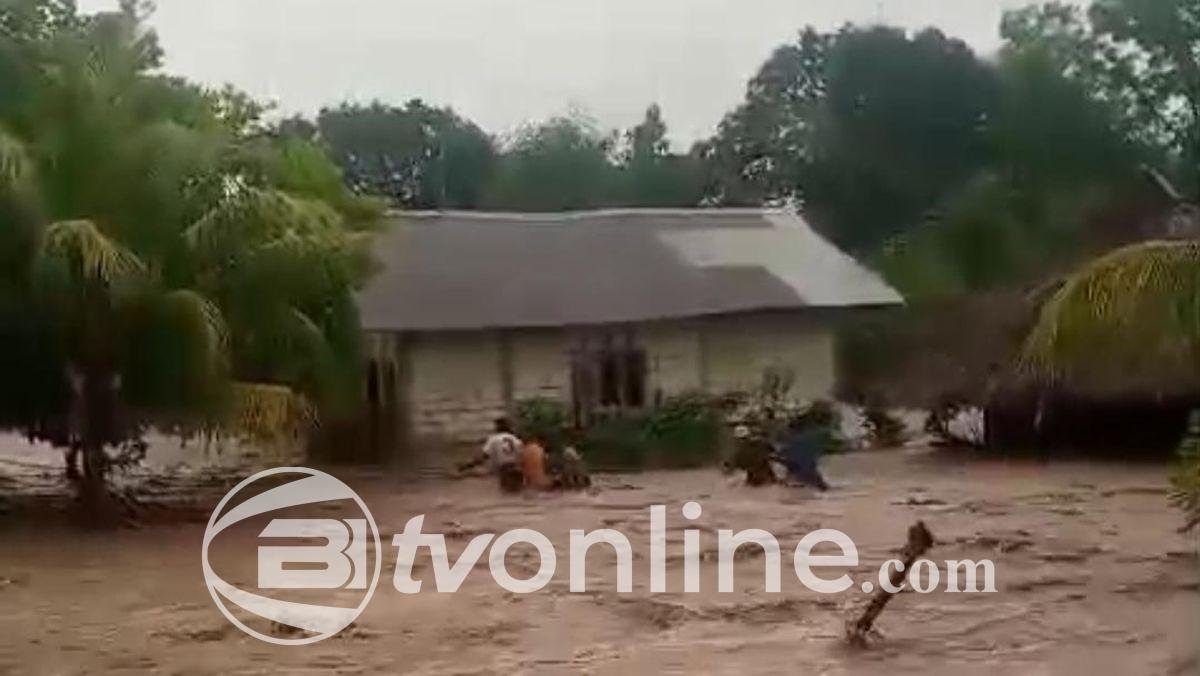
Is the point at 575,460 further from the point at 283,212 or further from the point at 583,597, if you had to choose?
the point at 583,597

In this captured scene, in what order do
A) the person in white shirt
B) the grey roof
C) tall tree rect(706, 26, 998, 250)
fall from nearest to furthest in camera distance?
the person in white shirt
tall tree rect(706, 26, 998, 250)
the grey roof

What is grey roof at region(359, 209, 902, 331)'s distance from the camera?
1908 cm

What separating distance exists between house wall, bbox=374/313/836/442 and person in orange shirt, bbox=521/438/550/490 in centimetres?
289

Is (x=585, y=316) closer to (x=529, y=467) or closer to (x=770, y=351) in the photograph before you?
(x=770, y=351)

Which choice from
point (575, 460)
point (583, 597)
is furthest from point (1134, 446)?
point (583, 597)

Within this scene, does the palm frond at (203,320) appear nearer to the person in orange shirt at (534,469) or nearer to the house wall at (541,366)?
the person in orange shirt at (534,469)

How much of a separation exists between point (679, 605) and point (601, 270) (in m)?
10.8

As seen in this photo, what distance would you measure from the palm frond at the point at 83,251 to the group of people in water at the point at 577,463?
15.4 ft

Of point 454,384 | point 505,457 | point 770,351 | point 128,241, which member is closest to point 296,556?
point 128,241

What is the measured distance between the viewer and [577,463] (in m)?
16.0

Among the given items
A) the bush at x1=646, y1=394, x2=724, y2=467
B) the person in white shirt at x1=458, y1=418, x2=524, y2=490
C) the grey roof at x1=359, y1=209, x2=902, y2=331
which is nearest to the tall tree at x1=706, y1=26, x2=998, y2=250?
the grey roof at x1=359, y1=209, x2=902, y2=331

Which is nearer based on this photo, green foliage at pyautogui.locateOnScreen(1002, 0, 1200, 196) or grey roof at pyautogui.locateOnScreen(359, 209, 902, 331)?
green foliage at pyautogui.locateOnScreen(1002, 0, 1200, 196)

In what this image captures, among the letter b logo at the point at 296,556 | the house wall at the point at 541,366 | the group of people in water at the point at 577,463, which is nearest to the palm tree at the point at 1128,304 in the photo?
the letter b logo at the point at 296,556

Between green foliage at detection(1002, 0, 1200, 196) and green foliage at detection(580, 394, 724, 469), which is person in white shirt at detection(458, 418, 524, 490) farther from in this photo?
green foliage at detection(1002, 0, 1200, 196)
